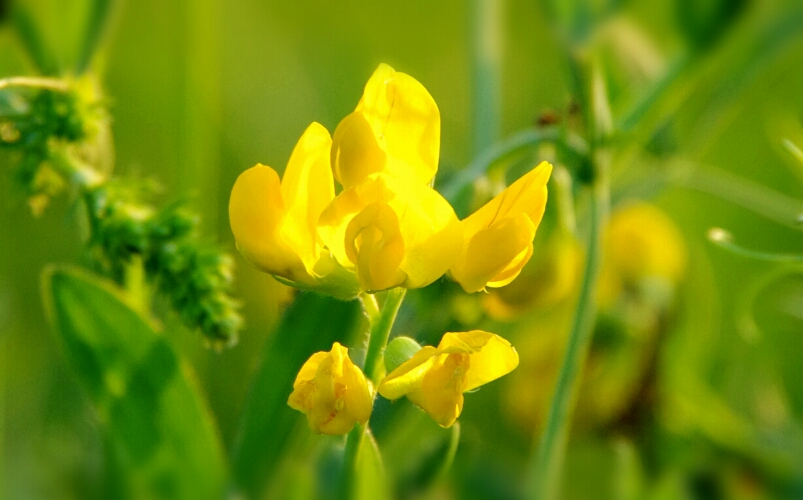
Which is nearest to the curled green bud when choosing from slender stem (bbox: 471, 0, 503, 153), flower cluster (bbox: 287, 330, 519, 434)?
flower cluster (bbox: 287, 330, 519, 434)

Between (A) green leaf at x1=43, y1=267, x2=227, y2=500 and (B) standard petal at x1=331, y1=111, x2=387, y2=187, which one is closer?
(B) standard petal at x1=331, y1=111, x2=387, y2=187

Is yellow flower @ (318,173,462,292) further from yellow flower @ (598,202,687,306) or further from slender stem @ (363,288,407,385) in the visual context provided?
yellow flower @ (598,202,687,306)

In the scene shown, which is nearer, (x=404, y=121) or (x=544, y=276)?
(x=404, y=121)

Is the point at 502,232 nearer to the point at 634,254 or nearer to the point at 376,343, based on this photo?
the point at 376,343

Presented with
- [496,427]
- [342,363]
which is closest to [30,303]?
[496,427]

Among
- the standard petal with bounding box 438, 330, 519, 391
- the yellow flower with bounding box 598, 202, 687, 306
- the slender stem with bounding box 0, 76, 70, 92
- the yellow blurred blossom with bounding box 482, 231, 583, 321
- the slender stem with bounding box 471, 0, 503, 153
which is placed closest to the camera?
the standard petal with bounding box 438, 330, 519, 391

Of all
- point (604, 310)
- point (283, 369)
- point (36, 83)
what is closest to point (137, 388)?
point (283, 369)
